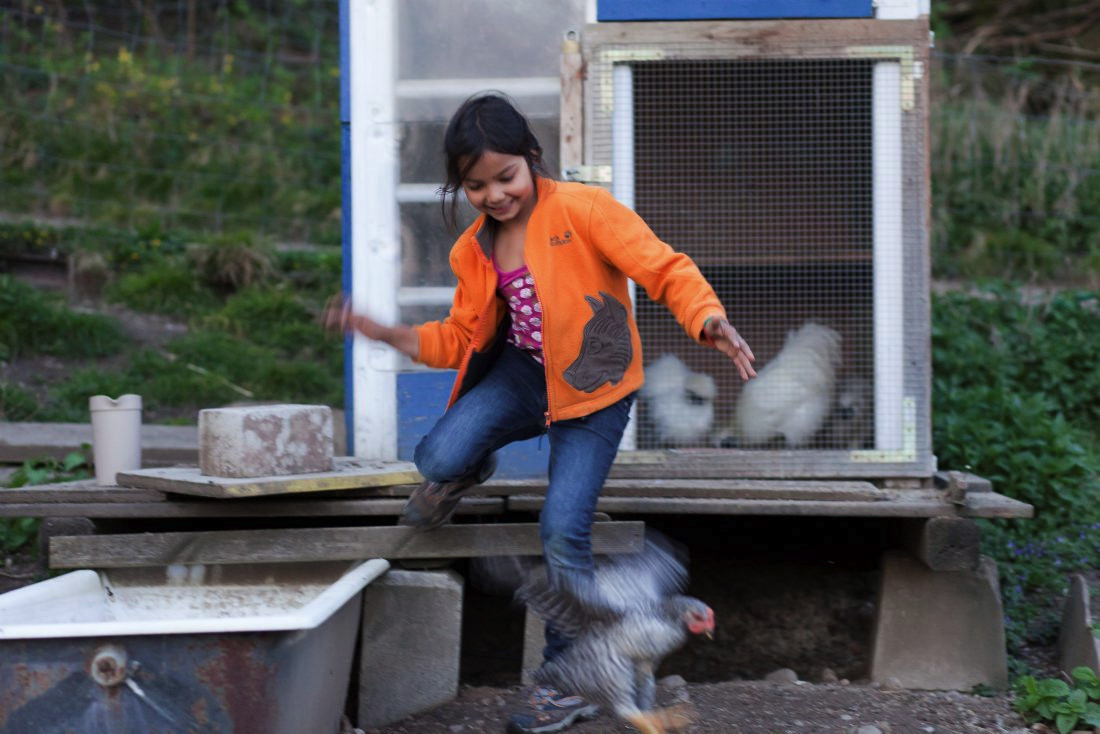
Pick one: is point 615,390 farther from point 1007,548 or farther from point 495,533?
point 1007,548

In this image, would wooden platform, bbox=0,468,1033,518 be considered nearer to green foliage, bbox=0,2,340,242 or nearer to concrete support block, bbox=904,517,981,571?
concrete support block, bbox=904,517,981,571

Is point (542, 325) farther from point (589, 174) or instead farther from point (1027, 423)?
point (1027, 423)

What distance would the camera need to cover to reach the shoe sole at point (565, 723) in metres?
3.18

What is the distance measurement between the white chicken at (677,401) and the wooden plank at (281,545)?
1.00 meters

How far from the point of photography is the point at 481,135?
296 cm

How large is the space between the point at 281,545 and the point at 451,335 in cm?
84

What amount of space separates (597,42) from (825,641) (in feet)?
7.88

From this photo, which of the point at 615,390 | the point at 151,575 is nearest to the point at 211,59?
the point at 151,575

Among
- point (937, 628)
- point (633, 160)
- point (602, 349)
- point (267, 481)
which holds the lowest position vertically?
point (937, 628)

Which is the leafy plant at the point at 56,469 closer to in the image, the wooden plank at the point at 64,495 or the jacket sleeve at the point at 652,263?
the wooden plank at the point at 64,495

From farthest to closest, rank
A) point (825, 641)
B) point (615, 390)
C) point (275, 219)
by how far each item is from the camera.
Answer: point (275, 219)
point (825, 641)
point (615, 390)

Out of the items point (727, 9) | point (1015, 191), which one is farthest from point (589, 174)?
point (1015, 191)

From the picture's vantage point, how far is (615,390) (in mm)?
3107

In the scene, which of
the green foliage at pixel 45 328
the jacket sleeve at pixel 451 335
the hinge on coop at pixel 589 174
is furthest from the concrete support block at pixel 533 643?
the green foliage at pixel 45 328
